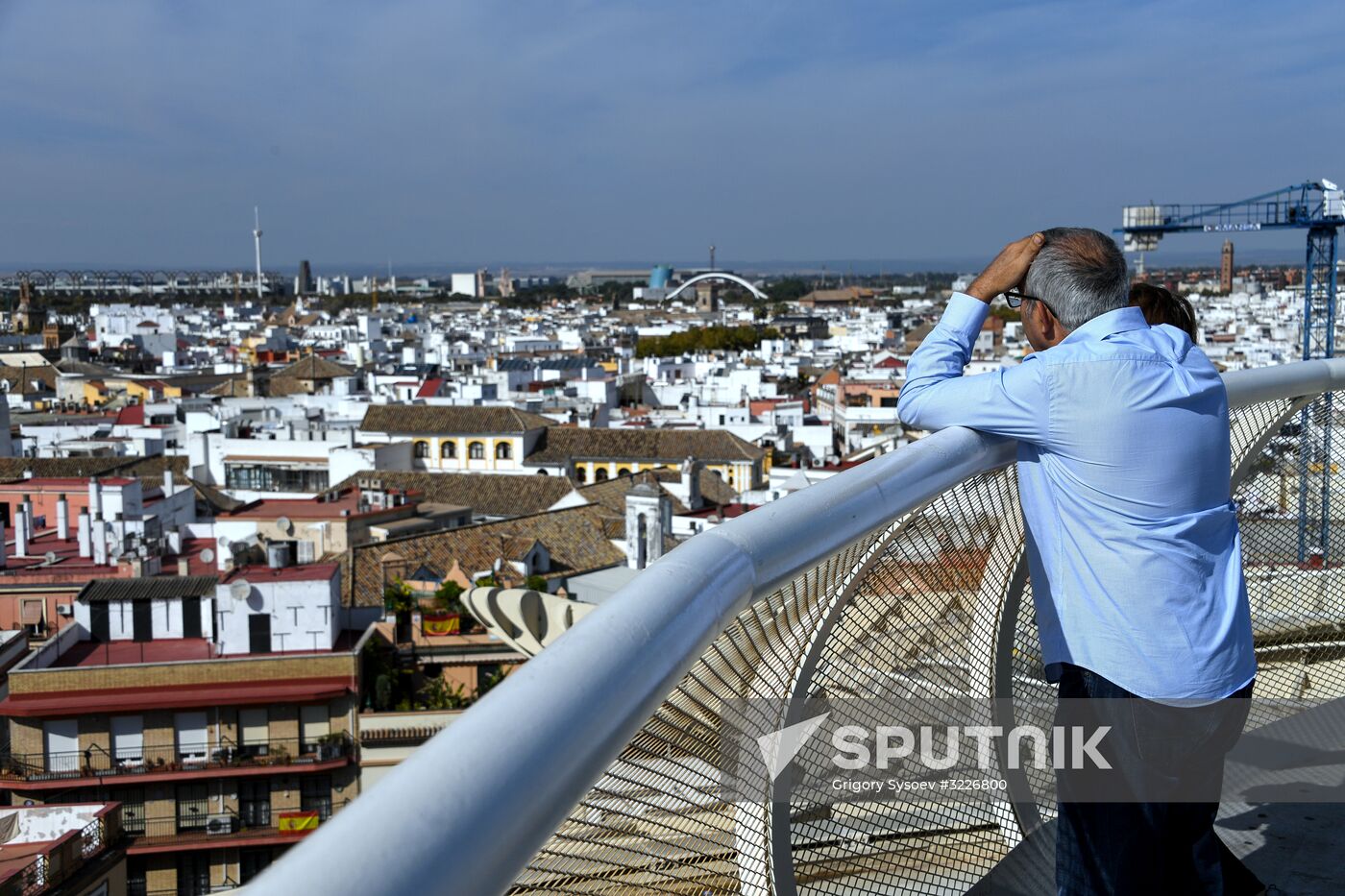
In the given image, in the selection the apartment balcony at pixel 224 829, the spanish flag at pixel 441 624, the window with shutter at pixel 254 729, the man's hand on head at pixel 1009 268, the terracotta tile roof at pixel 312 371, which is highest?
the man's hand on head at pixel 1009 268

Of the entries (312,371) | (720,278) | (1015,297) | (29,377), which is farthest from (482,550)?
(720,278)

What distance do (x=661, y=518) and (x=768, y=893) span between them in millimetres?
11331

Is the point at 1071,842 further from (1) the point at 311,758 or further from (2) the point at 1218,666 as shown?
(1) the point at 311,758

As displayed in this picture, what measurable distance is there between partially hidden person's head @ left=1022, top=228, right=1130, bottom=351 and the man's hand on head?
0.04 feet

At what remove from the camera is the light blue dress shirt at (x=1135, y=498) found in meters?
1.13

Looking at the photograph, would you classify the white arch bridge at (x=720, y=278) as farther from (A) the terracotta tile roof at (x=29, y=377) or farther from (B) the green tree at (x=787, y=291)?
(A) the terracotta tile roof at (x=29, y=377)

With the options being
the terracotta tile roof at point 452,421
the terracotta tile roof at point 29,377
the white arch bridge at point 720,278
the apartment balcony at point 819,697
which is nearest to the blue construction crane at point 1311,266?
the apartment balcony at point 819,697

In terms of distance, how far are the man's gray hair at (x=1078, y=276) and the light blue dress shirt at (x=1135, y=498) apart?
0.11 feet

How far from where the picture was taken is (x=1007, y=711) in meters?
1.37

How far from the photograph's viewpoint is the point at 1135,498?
1.13 meters

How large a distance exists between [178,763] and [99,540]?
4023mm

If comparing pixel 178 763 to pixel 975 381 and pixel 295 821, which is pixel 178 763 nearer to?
pixel 295 821

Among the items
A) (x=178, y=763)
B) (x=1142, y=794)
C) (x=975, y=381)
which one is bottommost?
(x=178, y=763)

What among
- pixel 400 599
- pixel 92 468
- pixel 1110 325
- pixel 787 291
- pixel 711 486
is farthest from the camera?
pixel 787 291
